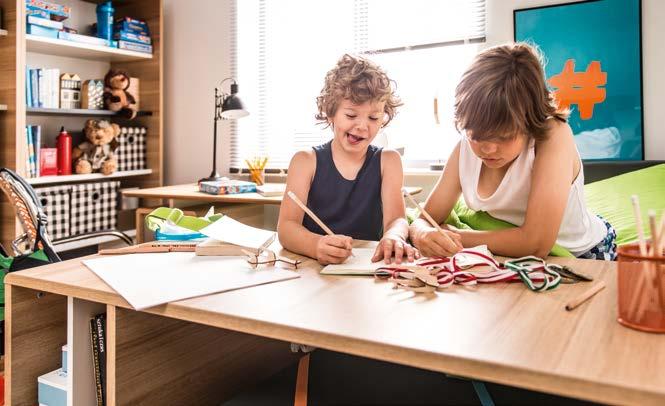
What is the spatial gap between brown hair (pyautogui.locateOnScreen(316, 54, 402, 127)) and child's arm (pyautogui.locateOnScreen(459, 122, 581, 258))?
515 mm

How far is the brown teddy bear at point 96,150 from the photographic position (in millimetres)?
3400

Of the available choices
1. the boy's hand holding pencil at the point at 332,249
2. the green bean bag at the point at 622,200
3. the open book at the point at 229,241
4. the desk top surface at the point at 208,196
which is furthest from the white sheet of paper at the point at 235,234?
the desk top surface at the point at 208,196

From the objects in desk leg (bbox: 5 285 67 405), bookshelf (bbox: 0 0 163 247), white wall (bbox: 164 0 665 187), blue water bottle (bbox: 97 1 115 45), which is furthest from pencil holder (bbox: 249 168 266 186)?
desk leg (bbox: 5 285 67 405)

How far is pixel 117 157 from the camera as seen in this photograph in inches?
143

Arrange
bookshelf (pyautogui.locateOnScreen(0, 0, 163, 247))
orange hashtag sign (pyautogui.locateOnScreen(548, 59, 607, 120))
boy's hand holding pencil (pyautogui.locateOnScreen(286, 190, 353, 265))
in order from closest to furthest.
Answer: boy's hand holding pencil (pyautogui.locateOnScreen(286, 190, 353, 265)) → orange hashtag sign (pyautogui.locateOnScreen(548, 59, 607, 120)) → bookshelf (pyautogui.locateOnScreen(0, 0, 163, 247))

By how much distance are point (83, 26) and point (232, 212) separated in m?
1.80

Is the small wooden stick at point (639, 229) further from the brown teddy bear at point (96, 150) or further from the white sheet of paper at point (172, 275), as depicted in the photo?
the brown teddy bear at point (96, 150)

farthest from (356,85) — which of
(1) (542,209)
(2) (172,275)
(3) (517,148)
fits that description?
(2) (172,275)

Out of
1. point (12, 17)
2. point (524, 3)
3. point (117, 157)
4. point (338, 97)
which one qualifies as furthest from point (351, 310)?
point (117, 157)

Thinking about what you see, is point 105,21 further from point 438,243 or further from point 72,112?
point 438,243

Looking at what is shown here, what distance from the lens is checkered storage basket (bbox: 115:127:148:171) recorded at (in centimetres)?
364

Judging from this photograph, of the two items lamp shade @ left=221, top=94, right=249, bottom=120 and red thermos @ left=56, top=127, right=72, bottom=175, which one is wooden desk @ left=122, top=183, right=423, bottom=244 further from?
red thermos @ left=56, top=127, right=72, bottom=175

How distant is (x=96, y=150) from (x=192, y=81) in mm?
827

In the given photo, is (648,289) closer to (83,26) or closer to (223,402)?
(223,402)
